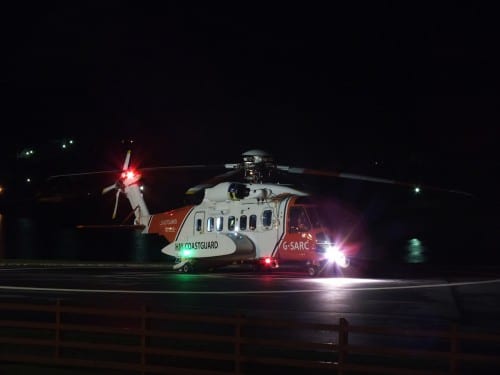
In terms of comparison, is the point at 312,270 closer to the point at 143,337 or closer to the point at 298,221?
the point at 298,221

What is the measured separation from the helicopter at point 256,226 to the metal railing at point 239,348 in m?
12.1

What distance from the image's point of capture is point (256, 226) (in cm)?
2911

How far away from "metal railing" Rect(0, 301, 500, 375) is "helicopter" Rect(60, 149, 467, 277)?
1207cm

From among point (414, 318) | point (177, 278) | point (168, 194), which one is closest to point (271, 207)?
point (177, 278)

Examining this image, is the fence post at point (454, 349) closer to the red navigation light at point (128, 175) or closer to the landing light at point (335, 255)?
the landing light at point (335, 255)

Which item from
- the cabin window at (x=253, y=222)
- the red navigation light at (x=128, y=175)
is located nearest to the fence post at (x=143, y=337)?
the cabin window at (x=253, y=222)

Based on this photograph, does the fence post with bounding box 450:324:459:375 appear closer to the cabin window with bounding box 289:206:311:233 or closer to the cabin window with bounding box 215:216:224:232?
the cabin window with bounding box 289:206:311:233

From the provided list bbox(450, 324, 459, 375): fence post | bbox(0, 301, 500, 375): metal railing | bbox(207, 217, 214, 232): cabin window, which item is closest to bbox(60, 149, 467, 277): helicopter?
bbox(207, 217, 214, 232): cabin window

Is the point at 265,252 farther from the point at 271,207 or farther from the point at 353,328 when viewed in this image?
the point at 353,328

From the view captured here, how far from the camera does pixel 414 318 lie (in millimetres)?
16422

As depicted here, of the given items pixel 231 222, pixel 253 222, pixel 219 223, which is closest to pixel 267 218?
pixel 253 222

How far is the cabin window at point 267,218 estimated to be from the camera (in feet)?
93.8

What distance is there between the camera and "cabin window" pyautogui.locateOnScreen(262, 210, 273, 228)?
93.8 ft

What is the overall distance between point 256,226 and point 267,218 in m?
0.68
